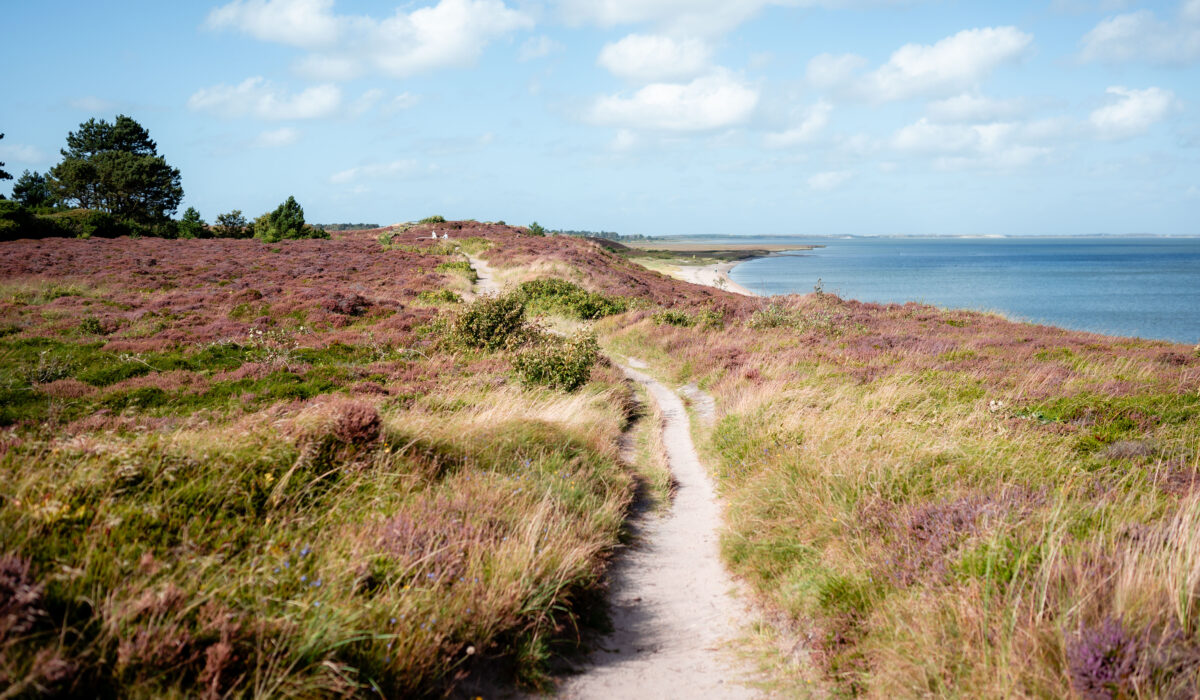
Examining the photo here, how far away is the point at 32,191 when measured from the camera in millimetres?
69250

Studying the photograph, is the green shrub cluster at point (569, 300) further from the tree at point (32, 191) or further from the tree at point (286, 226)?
the tree at point (32, 191)

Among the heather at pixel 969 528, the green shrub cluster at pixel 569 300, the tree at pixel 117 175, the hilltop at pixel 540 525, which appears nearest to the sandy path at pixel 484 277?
the green shrub cluster at pixel 569 300

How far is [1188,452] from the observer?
7.52 meters

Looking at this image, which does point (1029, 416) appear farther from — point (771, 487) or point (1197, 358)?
point (1197, 358)

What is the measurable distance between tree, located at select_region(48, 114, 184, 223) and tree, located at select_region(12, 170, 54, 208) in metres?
2.50

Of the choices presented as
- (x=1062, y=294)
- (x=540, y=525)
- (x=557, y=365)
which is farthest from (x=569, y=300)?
(x=1062, y=294)

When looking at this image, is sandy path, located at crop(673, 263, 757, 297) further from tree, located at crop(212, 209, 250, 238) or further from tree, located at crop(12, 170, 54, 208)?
tree, located at crop(12, 170, 54, 208)

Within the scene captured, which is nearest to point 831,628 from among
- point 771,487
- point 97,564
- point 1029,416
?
point 771,487

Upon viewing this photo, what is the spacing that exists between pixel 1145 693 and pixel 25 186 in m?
103

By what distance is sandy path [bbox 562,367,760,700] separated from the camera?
15.0 ft

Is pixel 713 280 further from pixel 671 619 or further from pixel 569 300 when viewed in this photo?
pixel 671 619

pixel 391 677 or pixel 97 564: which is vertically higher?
pixel 97 564

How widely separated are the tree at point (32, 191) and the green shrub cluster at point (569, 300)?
63.7 meters

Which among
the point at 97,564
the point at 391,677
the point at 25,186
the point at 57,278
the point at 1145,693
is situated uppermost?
the point at 25,186
